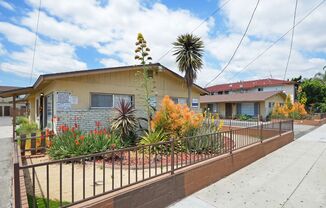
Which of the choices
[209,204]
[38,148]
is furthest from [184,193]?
[38,148]

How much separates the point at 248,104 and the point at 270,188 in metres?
23.8

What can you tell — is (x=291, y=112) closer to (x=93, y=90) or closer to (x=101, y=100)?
(x=101, y=100)

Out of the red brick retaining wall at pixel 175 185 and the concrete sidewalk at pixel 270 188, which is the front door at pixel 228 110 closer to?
the concrete sidewalk at pixel 270 188

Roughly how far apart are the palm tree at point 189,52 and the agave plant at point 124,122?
5795 millimetres

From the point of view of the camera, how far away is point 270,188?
4.90 m

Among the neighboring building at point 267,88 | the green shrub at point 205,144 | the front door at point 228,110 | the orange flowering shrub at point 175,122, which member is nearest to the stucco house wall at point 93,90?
the orange flowering shrub at point 175,122

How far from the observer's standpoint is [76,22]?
30.0 ft

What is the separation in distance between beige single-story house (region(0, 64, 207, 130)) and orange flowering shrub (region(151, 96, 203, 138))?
1786mm

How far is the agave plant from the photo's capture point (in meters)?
8.09

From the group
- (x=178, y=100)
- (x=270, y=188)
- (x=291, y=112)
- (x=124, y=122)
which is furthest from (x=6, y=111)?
(x=291, y=112)

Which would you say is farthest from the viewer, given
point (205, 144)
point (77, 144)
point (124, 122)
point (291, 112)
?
point (291, 112)

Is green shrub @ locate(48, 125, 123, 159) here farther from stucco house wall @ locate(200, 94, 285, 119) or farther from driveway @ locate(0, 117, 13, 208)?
stucco house wall @ locate(200, 94, 285, 119)

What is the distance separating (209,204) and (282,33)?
486 inches

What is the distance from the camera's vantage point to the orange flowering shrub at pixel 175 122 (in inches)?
308
